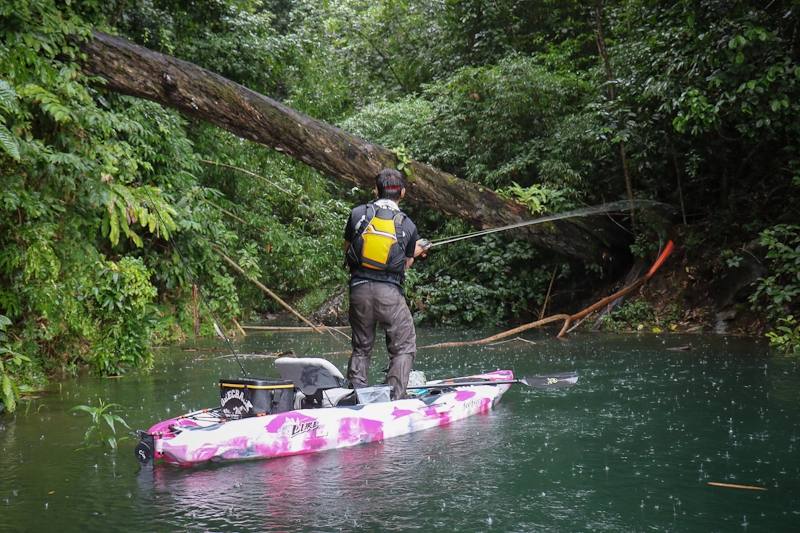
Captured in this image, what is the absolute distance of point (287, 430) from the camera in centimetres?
498

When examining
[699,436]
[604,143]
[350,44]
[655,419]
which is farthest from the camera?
[350,44]

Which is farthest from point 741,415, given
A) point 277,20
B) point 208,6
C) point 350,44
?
point 277,20

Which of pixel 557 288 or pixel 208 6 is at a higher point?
pixel 208 6

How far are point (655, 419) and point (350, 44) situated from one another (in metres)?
19.5

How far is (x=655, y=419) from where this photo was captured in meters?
5.93

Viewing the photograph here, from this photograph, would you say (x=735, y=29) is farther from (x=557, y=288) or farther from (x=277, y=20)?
(x=277, y=20)

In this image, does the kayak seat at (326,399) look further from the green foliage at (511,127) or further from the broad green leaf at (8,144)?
the green foliage at (511,127)

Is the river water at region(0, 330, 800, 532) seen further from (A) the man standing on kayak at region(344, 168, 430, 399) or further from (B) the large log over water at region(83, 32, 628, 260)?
(B) the large log over water at region(83, 32, 628, 260)

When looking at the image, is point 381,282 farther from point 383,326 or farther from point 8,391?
point 8,391

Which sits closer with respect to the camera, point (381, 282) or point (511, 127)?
point (381, 282)

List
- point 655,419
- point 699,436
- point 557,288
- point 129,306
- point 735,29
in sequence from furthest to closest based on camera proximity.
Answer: point 557,288 → point 735,29 → point 129,306 → point 655,419 → point 699,436

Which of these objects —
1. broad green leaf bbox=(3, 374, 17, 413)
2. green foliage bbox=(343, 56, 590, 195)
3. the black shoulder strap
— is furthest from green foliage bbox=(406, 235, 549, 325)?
broad green leaf bbox=(3, 374, 17, 413)

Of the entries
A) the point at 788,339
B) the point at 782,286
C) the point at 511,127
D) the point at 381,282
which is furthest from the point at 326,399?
the point at 511,127

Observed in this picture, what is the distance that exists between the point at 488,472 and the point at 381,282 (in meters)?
1.99
